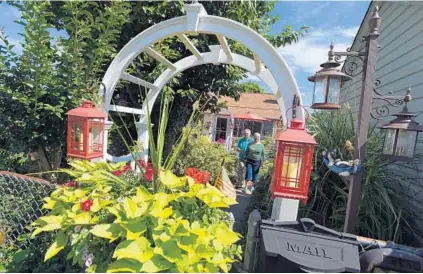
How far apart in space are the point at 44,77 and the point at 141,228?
2280mm

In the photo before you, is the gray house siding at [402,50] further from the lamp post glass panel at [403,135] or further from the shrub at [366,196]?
the lamp post glass panel at [403,135]

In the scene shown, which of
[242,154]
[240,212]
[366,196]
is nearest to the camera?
[366,196]

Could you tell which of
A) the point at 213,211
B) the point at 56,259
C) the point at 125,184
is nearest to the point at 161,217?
the point at 213,211

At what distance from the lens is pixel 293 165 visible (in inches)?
68.2

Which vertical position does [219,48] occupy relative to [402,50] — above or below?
below

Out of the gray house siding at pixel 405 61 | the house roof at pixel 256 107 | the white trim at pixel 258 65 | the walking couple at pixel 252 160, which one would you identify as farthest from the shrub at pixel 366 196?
the house roof at pixel 256 107

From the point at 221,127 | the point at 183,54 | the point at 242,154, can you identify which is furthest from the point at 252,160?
the point at 221,127

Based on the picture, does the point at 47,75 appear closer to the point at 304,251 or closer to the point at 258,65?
the point at 258,65

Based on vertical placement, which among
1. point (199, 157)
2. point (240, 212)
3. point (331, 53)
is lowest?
point (240, 212)

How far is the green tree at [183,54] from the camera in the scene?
4.38 metres

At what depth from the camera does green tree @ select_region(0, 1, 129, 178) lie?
8.57 ft

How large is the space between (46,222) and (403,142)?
2.46 m

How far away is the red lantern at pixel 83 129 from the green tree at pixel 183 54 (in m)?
1.74

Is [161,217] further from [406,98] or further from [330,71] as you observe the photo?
[406,98]
